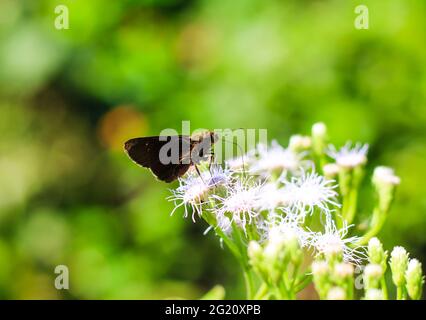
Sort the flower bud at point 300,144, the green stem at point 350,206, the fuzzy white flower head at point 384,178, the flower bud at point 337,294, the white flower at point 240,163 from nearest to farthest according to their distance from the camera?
the flower bud at point 337,294 → the green stem at point 350,206 → the white flower at point 240,163 → the fuzzy white flower head at point 384,178 → the flower bud at point 300,144

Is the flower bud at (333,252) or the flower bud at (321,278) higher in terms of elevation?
the flower bud at (333,252)

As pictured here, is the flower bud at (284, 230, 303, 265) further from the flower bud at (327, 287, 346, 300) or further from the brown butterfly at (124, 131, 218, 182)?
the brown butterfly at (124, 131, 218, 182)

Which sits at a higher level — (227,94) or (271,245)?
(227,94)

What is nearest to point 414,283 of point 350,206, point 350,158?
point 350,206

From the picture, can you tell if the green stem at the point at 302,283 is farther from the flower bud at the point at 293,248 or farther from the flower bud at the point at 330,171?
the flower bud at the point at 330,171

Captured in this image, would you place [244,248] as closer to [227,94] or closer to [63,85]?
[227,94]

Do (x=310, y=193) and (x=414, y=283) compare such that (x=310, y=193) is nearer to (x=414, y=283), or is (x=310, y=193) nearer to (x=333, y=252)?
(x=333, y=252)

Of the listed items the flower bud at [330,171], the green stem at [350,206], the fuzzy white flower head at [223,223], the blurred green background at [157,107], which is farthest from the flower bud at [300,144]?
the blurred green background at [157,107]
